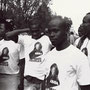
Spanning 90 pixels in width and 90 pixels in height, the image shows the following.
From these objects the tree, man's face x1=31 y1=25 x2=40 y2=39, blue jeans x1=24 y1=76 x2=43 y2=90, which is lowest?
blue jeans x1=24 y1=76 x2=43 y2=90

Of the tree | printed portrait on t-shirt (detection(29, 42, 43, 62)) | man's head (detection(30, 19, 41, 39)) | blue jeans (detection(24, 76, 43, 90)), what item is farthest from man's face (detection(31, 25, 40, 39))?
the tree

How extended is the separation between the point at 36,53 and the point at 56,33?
3025 millimetres

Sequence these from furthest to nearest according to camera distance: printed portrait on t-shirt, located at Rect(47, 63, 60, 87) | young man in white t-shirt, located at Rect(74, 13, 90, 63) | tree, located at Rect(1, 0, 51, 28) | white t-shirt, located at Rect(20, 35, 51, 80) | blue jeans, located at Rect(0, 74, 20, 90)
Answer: tree, located at Rect(1, 0, 51, 28)
blue jeans, located at Rect(0, 74, 20, 90)
white t-shirt, located at Rect(20, 35, 51, 80)
young man in white t-shirt, located at Rect(74, 13, 90, 63)
printed portrait on t-shirt, located at Rect(47, 63, 60, 87)

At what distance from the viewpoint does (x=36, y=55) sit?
8.20 metres

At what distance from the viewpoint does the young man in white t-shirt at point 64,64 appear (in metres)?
4.99

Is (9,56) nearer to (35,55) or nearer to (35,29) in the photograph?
(35,55)

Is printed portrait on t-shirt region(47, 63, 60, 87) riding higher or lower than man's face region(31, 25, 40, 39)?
lower

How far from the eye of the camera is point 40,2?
61750 mm

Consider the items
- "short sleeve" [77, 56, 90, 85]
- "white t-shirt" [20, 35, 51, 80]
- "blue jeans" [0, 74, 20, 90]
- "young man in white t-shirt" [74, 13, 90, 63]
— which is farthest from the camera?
"blue jeans" [0, 74, 20, 90]

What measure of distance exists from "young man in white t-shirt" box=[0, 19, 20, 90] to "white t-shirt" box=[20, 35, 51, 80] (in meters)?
0.29

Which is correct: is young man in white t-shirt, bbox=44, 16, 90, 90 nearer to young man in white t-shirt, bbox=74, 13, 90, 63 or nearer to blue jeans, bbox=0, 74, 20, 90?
young man in white t-shirt, bbox=74, 13, 90, 63

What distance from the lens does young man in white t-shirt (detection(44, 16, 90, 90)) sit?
4992 mm

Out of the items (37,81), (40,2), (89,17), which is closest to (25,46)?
(37,81)

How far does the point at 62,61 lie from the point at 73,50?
181mm
